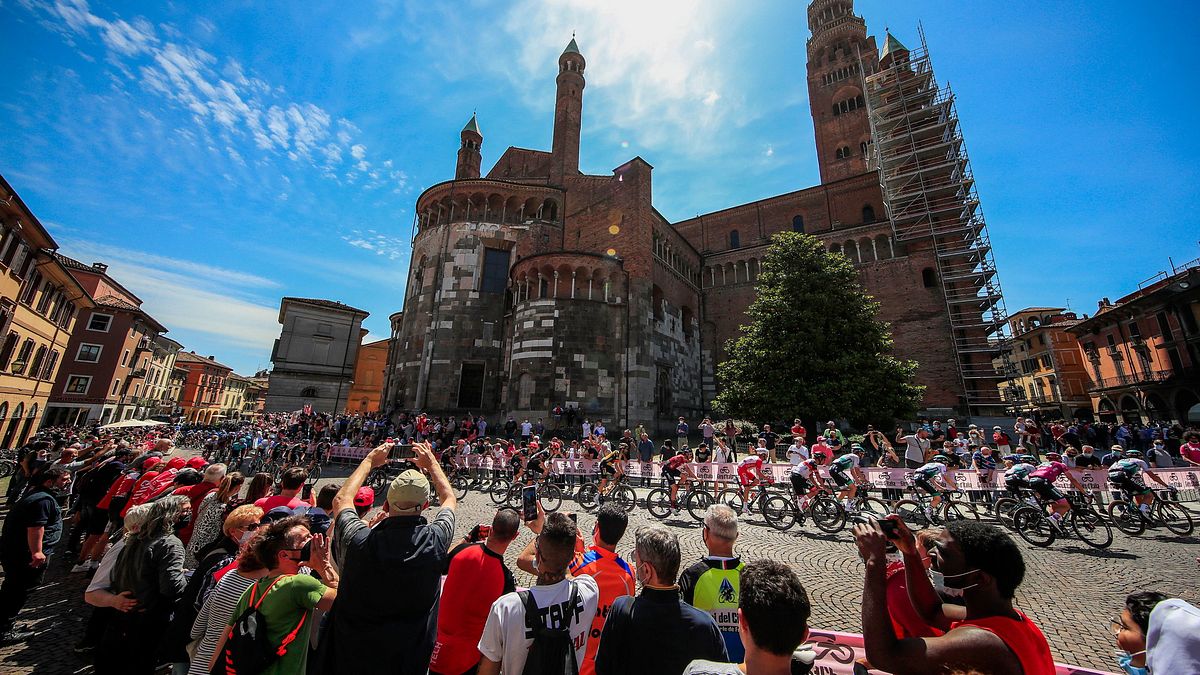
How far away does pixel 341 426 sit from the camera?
70.5 ft

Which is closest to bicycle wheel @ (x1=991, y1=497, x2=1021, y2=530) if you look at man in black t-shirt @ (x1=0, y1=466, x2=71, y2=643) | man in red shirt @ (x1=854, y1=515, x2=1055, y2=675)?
man in red shirt @ (x1=854, y1=515, x2=1055, y2=675)

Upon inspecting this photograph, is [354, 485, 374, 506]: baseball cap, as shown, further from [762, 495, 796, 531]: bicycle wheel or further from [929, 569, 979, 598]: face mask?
[762, 495, 796, 531]: bicycle wheel

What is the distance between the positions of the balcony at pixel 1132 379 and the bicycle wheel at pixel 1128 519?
29.3m

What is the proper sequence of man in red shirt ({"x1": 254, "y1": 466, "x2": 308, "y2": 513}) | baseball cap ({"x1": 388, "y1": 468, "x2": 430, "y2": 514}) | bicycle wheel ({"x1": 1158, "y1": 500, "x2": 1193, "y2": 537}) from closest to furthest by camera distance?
baseball cap ({"x1": 388, "y1": 468, "x2": 430, "y2": 514}) → man in red shirt ({"x1": 254, "y1": 466, "x2": 308, "y2": 513}) → bicycle wheel ({"x1": 1158, "y1": 500, "x2": 1193, "y2": 537})

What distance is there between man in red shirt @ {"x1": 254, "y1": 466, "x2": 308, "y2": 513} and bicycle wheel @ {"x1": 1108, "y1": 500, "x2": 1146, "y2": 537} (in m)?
13.4

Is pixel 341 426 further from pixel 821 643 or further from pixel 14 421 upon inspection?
pixel 821 643

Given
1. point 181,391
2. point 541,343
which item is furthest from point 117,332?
point 541,343

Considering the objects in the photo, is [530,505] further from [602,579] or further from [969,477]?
[969,477]

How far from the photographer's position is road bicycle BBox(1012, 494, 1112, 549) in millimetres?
7266

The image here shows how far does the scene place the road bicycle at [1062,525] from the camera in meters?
7.27

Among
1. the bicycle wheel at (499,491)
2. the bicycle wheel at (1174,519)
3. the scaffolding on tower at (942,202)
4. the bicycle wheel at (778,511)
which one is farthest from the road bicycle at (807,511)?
the scaffolding on tower at (942,202)

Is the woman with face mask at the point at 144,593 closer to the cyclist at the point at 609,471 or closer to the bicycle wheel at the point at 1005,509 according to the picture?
the cyclist at the point at 609,471

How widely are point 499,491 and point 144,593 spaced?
9175 millimetres

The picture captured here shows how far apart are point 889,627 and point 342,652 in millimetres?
2783
